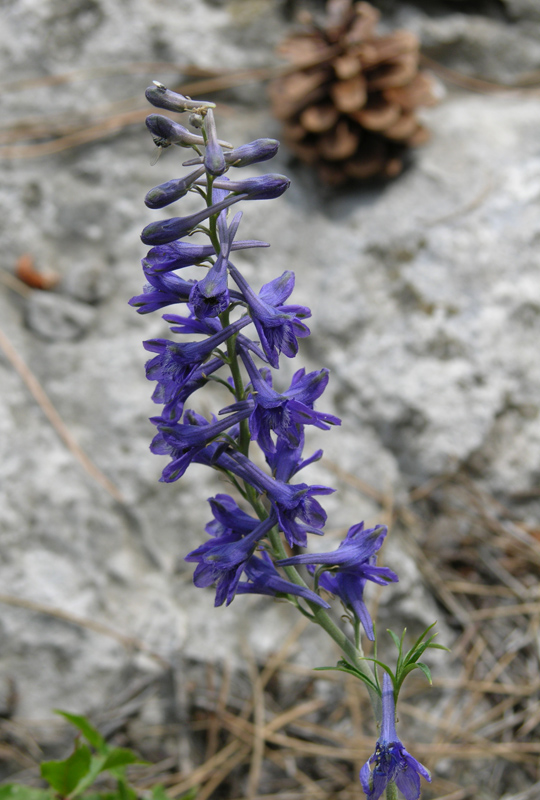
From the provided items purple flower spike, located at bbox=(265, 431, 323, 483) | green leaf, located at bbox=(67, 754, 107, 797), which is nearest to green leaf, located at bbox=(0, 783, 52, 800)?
green leaf, located at bbox=(67, 754, 107, 797)

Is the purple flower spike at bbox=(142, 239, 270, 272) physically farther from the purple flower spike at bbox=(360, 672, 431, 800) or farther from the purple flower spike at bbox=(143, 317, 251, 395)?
the purple flower spike at bbox=(360, 672, 431, 800)

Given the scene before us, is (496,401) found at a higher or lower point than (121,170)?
lower

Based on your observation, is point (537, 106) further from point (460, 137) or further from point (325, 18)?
point (325, 18)

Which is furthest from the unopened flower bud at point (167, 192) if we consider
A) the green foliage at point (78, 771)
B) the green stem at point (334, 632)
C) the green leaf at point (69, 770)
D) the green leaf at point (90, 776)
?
the green leaf at point (90, 776)

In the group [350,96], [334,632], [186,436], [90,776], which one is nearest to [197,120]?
[186,436]

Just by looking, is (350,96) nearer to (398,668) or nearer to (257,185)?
(257,185)

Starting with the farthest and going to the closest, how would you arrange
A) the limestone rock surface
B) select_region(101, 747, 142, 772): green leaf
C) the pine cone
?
the pine cone → the limestone rock surface → select_region(101, 747, 142, 772): green leaf

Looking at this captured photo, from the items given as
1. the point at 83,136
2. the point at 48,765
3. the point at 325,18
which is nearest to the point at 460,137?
the point at 325,18

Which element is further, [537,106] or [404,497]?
[537,106]

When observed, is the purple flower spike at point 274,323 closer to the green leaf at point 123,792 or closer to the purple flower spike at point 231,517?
the purple flower spike at point 231,517
